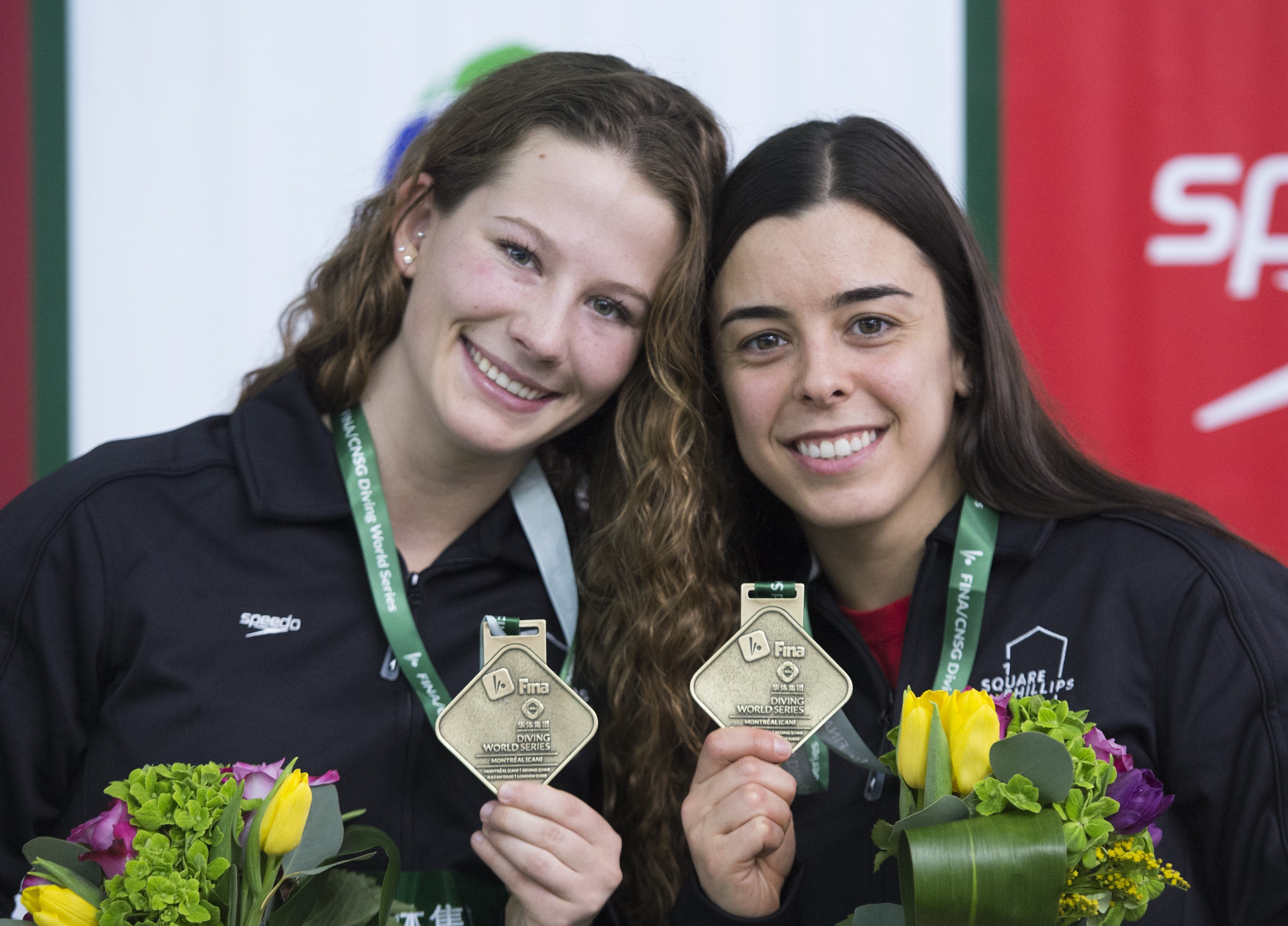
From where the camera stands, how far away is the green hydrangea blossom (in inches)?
38.5

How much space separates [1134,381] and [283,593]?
7.70 feet

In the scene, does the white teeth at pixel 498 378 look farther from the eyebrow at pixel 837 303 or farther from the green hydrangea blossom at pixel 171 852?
the green hydrangea blossom at pixel 171 852

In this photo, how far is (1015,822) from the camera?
0.99 metres

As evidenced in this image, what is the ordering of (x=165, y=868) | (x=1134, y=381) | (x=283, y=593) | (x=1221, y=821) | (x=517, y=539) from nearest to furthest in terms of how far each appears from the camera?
1. (x=165, y=868)
2. (x=1221, y=821)
3. (x=283, y=593)
4. (x=517, y=539)
5. (x=1134, y=381)

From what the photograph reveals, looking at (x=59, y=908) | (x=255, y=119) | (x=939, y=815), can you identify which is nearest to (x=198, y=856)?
(x=59, y=908)

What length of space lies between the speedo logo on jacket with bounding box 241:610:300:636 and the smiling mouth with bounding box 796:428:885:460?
2.53ft

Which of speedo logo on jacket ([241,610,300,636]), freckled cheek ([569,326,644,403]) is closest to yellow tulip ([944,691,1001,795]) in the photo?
freckled cheek ([569,326,644,403])

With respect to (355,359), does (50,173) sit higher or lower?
higher

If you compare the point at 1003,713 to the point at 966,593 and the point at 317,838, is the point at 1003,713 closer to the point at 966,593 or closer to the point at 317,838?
the point at 966,593

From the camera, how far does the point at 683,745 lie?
66.0 inches

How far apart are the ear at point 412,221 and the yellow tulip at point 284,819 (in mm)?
946

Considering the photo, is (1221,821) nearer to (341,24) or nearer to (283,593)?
(283,593)

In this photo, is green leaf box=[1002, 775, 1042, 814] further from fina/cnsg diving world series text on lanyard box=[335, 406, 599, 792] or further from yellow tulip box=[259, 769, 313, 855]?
yellow tulip box=[259, 769, 313, 855]

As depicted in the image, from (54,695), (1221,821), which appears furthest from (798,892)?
(54,695)
